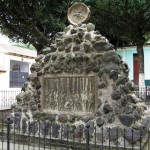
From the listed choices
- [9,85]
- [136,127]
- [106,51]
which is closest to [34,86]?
[106,51]

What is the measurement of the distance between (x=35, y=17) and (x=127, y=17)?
567 centimetres

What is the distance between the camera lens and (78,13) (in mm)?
8766

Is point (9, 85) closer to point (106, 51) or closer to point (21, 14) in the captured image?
point (21, 14)

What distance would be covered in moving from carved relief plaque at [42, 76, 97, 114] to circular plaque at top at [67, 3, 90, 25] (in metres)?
1.87

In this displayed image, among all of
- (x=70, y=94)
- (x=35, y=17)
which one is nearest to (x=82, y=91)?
(x=70, y=94)

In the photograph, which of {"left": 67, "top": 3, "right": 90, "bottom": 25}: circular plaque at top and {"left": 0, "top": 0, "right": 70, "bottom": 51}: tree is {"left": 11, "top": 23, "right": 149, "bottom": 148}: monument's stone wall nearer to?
{"left": 67, "top": 3, "right": 90, "bottom": 25}: circular plaque at top

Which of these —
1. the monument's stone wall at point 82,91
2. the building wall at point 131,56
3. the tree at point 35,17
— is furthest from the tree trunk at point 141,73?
the building wall at point 131,56

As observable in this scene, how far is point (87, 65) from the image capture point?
8086 mm

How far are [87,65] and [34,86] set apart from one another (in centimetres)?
198

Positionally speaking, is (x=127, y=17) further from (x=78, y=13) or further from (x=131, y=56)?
(x=131, y=56)

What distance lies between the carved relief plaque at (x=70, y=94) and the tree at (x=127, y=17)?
959 centimetres

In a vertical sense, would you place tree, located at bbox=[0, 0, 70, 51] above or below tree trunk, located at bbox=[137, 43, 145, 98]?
above

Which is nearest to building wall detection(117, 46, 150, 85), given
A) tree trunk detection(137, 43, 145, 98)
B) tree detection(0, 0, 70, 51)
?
tree trunk detection(137, 43, 145, 98)

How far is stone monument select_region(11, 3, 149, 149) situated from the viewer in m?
7.67
